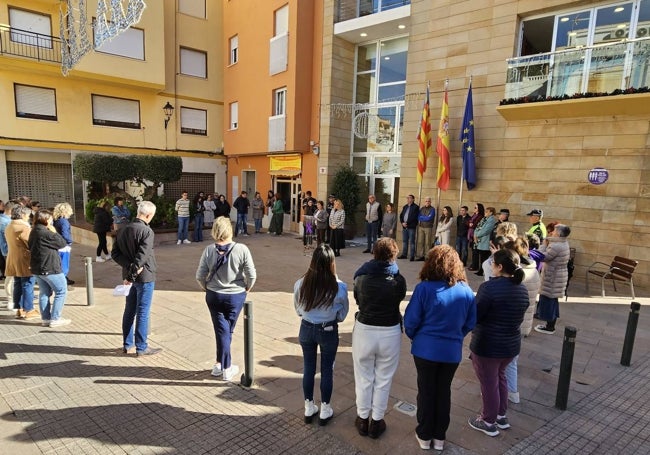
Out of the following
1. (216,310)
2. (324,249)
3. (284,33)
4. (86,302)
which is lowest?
(86,302)

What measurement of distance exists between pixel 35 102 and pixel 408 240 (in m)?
16.7

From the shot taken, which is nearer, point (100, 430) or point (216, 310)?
point (100, 430)

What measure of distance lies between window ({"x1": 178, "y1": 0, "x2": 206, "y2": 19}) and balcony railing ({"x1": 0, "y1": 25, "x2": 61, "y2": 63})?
19.7 ft

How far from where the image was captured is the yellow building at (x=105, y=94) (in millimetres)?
16344

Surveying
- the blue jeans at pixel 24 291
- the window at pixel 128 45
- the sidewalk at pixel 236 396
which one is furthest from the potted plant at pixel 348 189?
the window at pixel 128 45

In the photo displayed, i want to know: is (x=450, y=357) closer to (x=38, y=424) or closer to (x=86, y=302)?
(x=38, y=424)

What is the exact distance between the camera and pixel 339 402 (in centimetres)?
408

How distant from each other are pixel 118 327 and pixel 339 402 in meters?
3.87

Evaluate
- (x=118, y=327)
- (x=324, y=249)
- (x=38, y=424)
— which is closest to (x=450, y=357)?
(x=324, y=249)

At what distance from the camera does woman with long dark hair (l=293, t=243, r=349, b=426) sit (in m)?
3.41

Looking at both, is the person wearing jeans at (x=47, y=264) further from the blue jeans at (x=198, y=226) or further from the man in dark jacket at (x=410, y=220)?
the man in dark jacket at (x=410, y=220)

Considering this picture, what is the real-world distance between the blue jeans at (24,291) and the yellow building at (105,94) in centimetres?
1106

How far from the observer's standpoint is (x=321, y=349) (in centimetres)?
359

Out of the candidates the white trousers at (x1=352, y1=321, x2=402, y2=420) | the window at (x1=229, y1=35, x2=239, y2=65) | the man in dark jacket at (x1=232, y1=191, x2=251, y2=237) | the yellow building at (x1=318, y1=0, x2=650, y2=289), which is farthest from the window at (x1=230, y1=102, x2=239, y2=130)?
the white trousers at (x1=352, y1=321, x2=402, y2=420)
